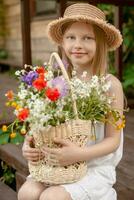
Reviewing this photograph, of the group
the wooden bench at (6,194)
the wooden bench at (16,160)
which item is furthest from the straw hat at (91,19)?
the wooden bench at (6,194)

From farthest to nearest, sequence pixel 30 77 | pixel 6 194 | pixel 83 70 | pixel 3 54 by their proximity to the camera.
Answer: pixel 3 54, pixel 6 194, pixel 83 70, pixel 30 77

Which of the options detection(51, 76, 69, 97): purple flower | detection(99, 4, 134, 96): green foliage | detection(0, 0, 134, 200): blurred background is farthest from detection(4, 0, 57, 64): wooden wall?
detection(51, 76, 69, 97): purple flower

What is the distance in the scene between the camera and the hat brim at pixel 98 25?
177cm

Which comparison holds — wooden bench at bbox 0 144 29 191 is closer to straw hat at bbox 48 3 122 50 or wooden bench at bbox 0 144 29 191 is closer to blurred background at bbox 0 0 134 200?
blurred background at bbox 0 0 134 200

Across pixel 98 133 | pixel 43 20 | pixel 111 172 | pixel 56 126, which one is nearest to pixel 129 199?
pixel 111 172

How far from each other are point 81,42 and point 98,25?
0.36ft

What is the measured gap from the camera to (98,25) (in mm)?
1806

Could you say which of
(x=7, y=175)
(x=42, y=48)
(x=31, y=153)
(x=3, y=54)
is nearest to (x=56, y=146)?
(x=31, y=153)

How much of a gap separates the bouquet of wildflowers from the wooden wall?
3.98 meters

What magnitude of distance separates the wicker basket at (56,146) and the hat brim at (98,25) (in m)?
0.25

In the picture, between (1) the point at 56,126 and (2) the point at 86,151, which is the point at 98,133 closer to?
(2) the point at 86,151

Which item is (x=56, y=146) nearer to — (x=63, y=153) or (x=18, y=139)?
(x=63, y=153)

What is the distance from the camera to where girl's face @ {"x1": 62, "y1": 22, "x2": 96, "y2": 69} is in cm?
179

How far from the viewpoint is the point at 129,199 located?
2037mm
